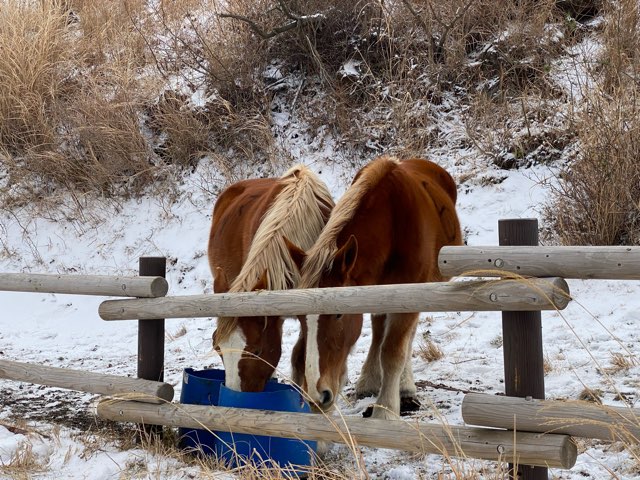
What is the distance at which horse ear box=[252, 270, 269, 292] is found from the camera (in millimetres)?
Result: 3699

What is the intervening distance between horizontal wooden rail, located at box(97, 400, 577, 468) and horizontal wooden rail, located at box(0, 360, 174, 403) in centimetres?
10

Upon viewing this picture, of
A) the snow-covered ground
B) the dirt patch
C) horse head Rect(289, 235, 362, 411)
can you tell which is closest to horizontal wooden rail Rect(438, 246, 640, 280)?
the snow-covered ground

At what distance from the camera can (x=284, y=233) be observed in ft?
13.3

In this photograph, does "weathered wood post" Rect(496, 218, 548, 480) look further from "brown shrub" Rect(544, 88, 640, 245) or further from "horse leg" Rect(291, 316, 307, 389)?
"brown shrub" Rect(544, 88, 640, 245)

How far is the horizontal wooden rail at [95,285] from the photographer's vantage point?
159 inches

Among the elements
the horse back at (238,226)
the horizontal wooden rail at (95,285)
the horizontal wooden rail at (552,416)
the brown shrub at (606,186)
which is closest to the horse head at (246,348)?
the horizontal wooden rail at (95,285)

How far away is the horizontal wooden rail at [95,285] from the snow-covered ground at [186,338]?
2.87 ft

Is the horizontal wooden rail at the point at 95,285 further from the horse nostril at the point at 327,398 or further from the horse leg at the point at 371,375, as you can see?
the horse leg at the point at 371,375

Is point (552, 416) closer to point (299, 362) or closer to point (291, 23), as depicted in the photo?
point (299, 362)

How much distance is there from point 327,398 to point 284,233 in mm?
1072

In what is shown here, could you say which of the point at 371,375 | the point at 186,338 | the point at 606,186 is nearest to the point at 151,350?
the point at 371,375

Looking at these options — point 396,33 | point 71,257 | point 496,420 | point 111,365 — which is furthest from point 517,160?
point 71,257

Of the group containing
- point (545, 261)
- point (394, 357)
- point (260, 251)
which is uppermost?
point (260, 251)

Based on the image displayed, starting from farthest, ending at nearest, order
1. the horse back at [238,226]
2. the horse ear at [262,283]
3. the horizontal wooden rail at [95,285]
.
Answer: the horse back at [238,226], the horizontal wooden rail at [95,285], the horse ear at [262,283]
